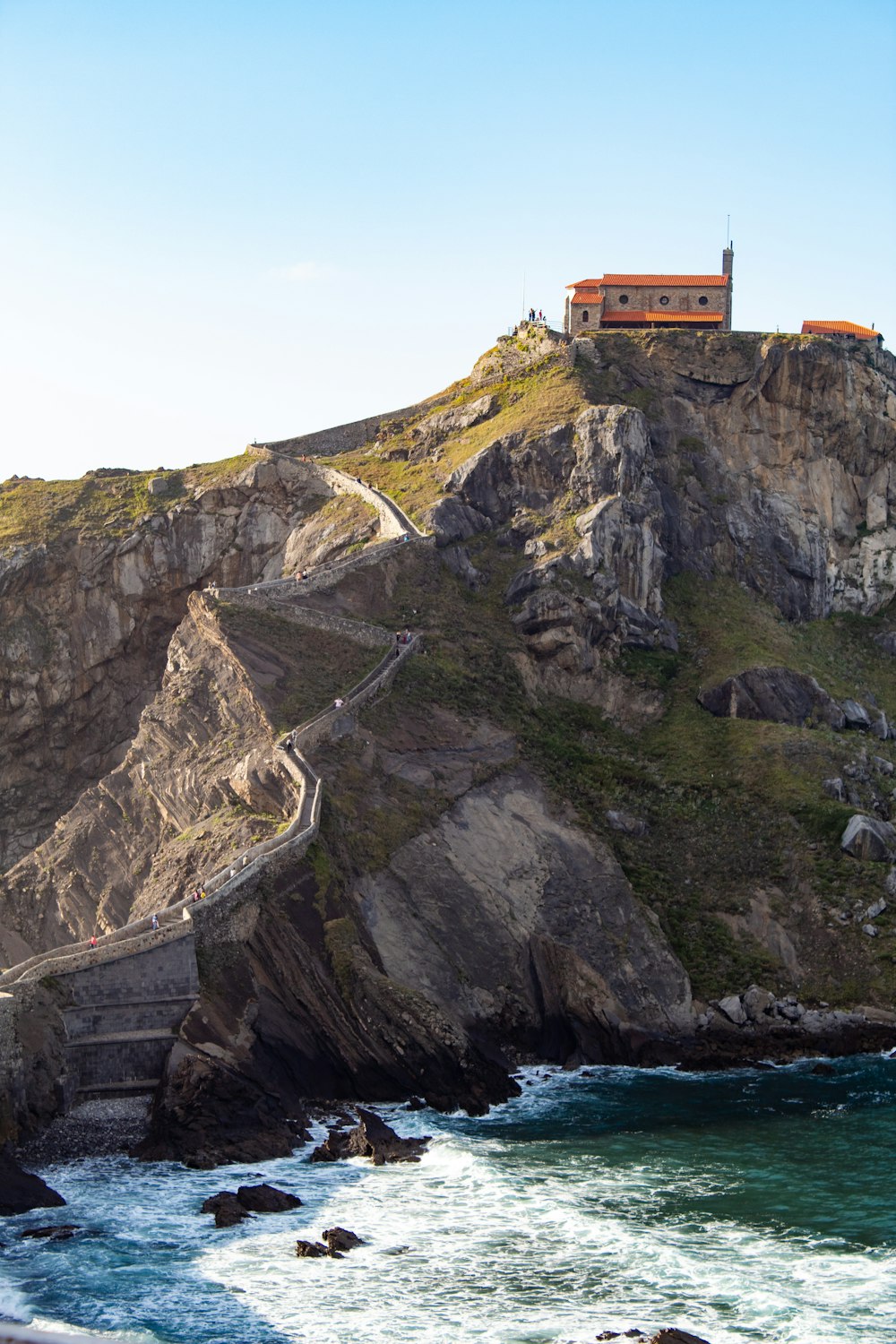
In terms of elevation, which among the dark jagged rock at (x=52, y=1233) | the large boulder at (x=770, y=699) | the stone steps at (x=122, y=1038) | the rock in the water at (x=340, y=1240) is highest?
the large boulder at (x=770, y=699)

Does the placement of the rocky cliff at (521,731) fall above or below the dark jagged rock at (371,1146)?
above

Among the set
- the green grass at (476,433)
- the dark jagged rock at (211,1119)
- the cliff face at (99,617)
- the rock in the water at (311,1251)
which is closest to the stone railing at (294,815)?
the dark jagged rock at (211,1119)

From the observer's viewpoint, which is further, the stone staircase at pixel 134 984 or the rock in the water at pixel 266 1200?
the stone staircase at pixel 134 984

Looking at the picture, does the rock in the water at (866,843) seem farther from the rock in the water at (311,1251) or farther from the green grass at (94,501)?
the green grass at (94,501)

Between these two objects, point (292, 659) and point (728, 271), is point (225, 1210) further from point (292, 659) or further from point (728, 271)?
point (728, 271)

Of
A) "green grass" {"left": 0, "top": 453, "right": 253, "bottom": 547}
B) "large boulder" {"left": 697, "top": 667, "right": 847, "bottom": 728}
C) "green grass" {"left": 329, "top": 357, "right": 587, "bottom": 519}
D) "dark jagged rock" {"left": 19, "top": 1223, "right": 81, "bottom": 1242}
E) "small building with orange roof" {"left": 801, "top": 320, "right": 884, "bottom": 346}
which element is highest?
"small building with orange roof" {"left": 801, "top": 320, "right": 884, "bottom": 346}

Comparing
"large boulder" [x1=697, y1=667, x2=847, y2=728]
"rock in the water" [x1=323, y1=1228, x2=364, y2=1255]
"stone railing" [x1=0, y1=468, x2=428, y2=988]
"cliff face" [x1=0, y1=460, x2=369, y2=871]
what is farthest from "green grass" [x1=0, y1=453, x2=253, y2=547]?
"rock in the water" [x1=323, y1=1228, x2=364, y2=1255]

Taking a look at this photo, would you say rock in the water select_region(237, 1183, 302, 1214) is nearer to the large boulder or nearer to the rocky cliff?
the rocky cliff
